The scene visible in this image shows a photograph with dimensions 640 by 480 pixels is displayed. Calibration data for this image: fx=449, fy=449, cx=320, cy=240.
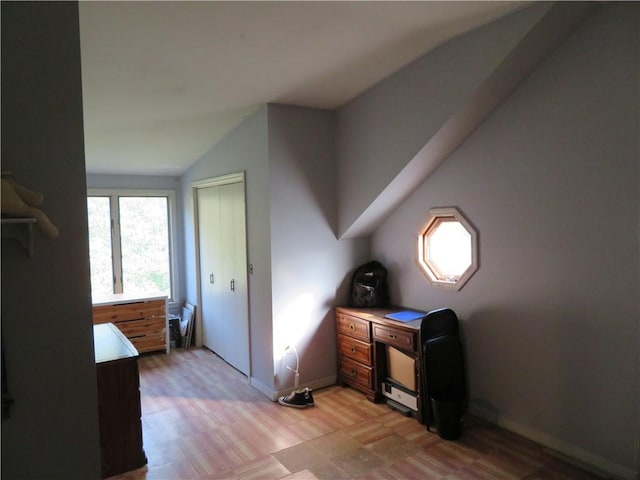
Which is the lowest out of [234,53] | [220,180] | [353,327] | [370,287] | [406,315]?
[353,327]

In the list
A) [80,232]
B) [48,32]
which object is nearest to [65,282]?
[80,232]

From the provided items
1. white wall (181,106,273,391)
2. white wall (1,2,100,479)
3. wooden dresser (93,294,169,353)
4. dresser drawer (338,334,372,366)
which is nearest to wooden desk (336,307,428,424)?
dresser drawer (338,334,372,366)

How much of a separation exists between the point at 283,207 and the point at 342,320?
3.70ft

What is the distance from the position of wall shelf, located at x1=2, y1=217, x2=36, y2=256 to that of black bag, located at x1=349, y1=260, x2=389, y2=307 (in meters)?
2.85

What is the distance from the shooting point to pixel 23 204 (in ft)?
4.33

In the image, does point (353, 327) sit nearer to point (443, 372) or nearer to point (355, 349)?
point (355, 349)

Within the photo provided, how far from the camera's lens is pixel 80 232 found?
4.97ft

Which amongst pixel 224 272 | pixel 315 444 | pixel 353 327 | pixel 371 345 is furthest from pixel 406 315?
pixel 224 272

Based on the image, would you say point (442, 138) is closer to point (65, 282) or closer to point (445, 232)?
point (445, 232)

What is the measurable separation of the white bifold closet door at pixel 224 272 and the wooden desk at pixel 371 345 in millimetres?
913

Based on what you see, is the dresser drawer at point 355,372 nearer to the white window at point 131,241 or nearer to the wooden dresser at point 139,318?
the wooden dresser at point 139,318

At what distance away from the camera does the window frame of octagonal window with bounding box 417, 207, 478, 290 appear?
324 cm

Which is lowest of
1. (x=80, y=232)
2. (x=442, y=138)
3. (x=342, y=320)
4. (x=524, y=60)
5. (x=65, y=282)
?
(x=342, y=320)

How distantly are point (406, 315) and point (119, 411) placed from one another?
2.12 meters
